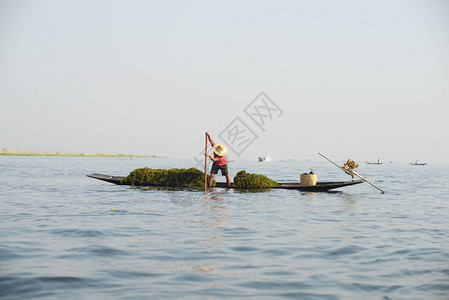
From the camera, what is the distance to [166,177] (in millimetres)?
21172

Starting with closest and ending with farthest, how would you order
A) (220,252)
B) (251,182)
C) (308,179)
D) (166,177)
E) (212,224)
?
(220,252) < (212,224) < (308,179) < (251,182) < (166,177)

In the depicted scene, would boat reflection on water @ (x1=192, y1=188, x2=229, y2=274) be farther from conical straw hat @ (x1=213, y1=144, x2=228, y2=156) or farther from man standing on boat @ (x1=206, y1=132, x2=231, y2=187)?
conical straw hat @ (x1=213, y1=144, x2=228, y2=156)

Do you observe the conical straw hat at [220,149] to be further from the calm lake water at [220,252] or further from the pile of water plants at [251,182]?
the calm lake water at [220,252]

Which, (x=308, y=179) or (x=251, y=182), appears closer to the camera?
(x=308, y=179)

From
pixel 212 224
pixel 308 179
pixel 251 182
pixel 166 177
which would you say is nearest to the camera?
pixel 212 224

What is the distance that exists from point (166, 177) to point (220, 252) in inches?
539

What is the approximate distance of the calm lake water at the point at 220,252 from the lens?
5.74 metres

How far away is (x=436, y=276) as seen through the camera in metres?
6.52

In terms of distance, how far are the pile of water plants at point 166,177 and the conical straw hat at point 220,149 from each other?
7.43 feet

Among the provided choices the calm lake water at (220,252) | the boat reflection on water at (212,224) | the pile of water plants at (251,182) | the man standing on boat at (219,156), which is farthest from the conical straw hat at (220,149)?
the calm lake water at (220,252)

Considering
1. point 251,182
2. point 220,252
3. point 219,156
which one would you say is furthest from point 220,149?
point 220,252

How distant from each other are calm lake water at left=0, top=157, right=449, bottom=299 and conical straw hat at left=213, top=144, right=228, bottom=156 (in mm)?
4345

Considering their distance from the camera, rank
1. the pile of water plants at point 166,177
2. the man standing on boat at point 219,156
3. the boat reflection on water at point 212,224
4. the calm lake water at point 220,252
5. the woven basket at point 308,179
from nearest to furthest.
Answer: the calm lake water at point 220,252
the boat reflection on water at point 212,224
the man standing on boat at point 219,156
the woven basket at point 308,179
the pile of water plants at point 166,177

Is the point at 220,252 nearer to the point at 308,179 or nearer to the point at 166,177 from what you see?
the point at 308,179
